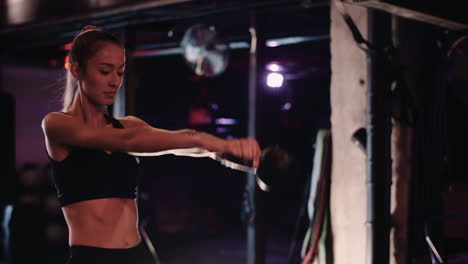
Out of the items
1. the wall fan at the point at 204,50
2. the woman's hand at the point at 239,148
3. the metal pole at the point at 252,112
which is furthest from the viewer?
the wall fan at the point at 204,50

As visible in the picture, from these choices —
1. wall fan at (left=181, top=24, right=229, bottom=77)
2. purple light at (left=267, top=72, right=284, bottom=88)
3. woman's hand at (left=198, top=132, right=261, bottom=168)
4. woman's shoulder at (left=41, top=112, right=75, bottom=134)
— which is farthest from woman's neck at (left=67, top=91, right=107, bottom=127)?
purple light at (left=267, top=72, right=284, bottom=88)

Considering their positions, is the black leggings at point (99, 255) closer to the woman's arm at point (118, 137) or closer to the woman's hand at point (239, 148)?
the woman's arm at point (118, 137)

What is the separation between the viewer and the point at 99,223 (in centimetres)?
211

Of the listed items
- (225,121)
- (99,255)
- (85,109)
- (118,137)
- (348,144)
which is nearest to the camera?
(118,137)

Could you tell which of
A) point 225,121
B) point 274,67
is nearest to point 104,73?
point 274,67

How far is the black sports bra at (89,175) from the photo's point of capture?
2.04 meters

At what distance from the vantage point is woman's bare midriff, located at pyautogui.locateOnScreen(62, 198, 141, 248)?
2092mm

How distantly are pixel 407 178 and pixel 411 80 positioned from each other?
73 cm

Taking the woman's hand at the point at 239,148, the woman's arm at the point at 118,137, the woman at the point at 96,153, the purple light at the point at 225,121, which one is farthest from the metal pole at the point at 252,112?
the purple light at the point at 225,121

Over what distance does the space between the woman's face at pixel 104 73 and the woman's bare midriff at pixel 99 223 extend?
40cm

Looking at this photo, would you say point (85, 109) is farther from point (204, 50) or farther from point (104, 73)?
point (204, 50)

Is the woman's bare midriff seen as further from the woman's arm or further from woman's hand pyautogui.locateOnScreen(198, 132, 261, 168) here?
woman's hand pyautogui.locateOnScreen(198, 132, 261, 168)

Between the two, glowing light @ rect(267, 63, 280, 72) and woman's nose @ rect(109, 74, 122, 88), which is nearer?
woman's nose @ rect(109, 74, 122, 88)

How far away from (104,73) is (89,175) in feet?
1.26
